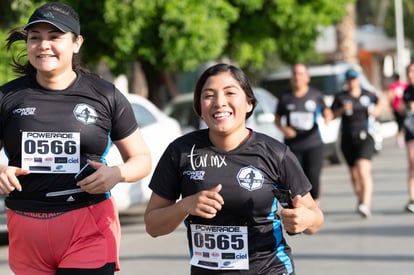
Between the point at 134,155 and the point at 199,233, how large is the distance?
62 cm

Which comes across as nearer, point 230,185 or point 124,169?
point 230,185

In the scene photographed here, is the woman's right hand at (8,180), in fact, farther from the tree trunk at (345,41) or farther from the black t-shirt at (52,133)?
the tree trunk at (345,41)

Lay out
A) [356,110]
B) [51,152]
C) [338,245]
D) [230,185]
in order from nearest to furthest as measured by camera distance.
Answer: [230,185]
[51,152]
[338,245]
[356,110]

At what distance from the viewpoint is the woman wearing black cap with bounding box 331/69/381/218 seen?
12.3 metres

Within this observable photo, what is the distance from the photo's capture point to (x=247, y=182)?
14.0 ft

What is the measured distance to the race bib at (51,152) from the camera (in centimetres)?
453

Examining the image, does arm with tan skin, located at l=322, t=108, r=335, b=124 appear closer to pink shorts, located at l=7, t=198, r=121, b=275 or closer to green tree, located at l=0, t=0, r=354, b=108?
green tree, located at l=0, t=0, r=354, b=108

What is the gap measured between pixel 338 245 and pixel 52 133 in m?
5.90

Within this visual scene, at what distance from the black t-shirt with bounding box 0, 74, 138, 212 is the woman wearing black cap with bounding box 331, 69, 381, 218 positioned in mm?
7931

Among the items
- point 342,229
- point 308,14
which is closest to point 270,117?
point 308,14

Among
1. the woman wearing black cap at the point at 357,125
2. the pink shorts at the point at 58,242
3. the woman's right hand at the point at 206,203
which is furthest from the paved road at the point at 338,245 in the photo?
the woman's right hand at the point at 206,203

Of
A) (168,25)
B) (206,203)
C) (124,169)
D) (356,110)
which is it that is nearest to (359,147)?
(356,110)

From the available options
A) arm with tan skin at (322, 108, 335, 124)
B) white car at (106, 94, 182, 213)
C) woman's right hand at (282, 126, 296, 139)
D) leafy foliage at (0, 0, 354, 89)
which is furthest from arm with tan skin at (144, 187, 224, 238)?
leafy foliage at (0, 0, 354, 89)

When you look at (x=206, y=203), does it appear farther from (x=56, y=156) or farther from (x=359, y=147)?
(x=359, y=147)
